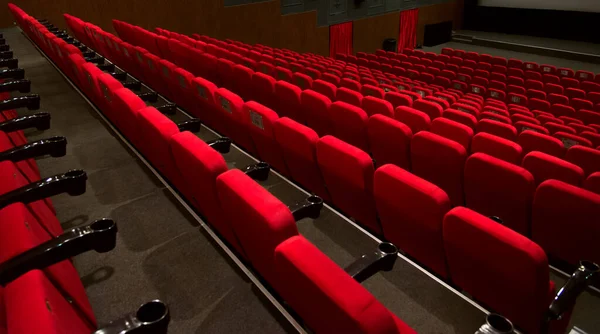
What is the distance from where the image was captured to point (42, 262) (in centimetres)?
26

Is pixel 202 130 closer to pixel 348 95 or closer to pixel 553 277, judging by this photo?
pixel 348 95

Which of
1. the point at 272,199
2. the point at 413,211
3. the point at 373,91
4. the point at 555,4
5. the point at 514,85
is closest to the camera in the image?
the point at 272,199

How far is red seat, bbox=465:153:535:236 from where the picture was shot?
470mm

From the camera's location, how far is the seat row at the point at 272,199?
0.25 meters

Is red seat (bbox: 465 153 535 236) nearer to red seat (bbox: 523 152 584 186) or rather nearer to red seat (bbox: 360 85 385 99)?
red seat (bbox: 523 152 584 186)

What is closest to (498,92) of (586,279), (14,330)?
(586,279)

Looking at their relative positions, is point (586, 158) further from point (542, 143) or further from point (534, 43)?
point (534, 43)

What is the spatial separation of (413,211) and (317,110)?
1.34 feet

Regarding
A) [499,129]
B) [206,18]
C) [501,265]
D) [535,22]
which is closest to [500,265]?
[501,265]

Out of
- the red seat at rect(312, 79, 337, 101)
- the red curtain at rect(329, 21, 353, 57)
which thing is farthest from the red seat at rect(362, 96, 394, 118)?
the red curtain at rect(329, 21, 353, 57)

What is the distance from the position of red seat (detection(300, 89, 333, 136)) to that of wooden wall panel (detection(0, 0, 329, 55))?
1461 millimetres

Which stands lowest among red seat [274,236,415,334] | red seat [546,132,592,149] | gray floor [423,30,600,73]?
gray floor [423,30,600,73]

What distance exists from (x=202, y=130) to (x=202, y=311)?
0.49 meters

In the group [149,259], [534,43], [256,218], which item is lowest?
[534,43]
